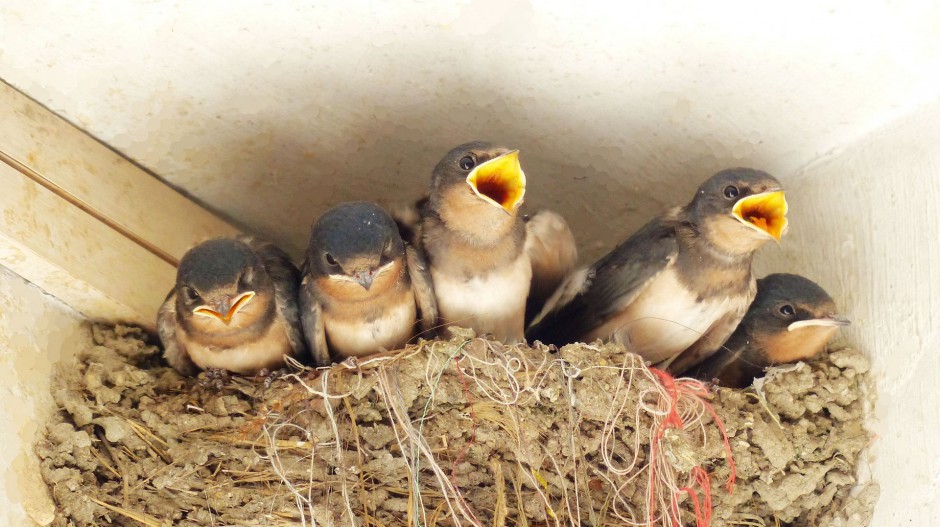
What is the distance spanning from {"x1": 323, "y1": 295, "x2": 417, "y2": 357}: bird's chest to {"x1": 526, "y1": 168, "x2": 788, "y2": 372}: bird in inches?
22.8

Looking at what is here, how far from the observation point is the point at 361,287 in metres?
2.74

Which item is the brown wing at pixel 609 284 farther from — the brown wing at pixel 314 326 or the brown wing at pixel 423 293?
the brown wing at pixel 314 326

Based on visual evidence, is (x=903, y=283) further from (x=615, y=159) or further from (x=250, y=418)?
(x=250, y=418)

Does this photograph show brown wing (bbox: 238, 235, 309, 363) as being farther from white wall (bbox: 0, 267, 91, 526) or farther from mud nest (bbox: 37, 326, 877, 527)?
white wall (bbox: 0, 267, 91, 526)

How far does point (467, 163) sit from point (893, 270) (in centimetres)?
130

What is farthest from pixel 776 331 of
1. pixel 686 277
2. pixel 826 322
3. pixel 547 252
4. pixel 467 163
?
pixel 467 163

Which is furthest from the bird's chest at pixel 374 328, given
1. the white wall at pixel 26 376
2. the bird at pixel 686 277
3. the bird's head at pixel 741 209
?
the bird's head at pixel 741 209

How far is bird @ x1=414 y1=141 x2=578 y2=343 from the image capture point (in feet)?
9.12

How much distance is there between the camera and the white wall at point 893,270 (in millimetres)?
2615

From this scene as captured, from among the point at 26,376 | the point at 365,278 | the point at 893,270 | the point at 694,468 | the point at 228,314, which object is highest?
the point at 893,270

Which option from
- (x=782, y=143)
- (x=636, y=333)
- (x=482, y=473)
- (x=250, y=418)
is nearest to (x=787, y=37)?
(x=782, y=143)

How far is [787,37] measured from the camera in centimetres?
269

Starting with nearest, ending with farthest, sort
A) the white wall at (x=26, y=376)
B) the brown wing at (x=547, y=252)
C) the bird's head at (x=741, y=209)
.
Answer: the white wall at (x=26, y=376) < the bird's head at (x=741, y=209) < the brown wing at (x=547, y=252)

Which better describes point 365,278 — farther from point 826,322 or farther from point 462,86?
point 826,322
